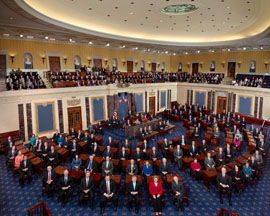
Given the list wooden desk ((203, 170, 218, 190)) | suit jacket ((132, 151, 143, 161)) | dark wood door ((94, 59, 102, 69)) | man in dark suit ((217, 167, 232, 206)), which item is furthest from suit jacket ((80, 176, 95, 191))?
dark wood door ((94, 59, 102, 69))

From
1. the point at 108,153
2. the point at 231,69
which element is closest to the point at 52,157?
the point at 108,153

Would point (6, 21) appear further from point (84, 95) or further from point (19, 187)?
point (19, 187)

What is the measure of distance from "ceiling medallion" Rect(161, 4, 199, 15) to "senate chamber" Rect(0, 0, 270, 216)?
7 cm

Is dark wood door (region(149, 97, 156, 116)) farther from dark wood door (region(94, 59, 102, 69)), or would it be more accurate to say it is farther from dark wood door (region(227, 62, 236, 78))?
dark wood door (region(227, 62, 236, 78))

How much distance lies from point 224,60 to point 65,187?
23741 millimetres

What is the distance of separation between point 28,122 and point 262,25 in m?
17.7

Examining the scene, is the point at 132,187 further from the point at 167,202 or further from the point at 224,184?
the point at 224,184

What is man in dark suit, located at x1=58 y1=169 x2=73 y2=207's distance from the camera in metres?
7.38

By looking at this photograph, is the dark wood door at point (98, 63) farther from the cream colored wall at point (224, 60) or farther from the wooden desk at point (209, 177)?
the wooden desk at point (209, 177)

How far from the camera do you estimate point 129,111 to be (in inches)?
784

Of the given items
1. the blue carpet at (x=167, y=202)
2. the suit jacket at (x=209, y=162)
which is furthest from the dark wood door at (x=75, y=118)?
the suit jacket at (x=209, y=162)

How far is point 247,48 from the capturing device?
2261 centimetres

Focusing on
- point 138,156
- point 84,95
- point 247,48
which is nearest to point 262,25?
point 247,48

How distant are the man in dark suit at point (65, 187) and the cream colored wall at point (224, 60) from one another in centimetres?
2265
